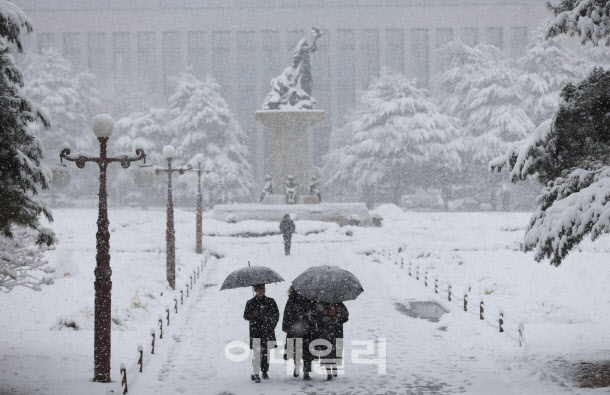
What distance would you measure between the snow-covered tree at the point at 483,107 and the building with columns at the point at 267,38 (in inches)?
508

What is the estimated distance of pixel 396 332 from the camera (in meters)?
12.5

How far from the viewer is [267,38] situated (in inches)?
2665

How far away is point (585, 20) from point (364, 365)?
227 inches

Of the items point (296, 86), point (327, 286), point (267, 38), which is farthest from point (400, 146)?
point (327, 286)

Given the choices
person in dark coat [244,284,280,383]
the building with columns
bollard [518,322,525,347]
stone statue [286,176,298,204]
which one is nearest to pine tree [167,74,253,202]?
the building with columns

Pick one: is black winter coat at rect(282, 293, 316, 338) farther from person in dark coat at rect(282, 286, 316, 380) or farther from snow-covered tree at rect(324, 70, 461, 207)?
snow-covered tree at rect(324, 70, 461, 207)

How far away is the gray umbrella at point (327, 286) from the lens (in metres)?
7.89

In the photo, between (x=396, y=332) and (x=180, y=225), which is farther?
(x=180, y=225)

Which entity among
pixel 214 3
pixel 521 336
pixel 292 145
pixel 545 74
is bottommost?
pixel 521 336

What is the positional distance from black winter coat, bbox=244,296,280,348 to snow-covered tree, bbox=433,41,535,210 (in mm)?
40624

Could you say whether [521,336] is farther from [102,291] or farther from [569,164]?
[102,291]

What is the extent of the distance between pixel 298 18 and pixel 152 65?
1527cm

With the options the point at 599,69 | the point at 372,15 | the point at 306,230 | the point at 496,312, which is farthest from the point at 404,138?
the point at 599,69

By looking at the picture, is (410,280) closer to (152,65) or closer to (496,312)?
(496,312)
